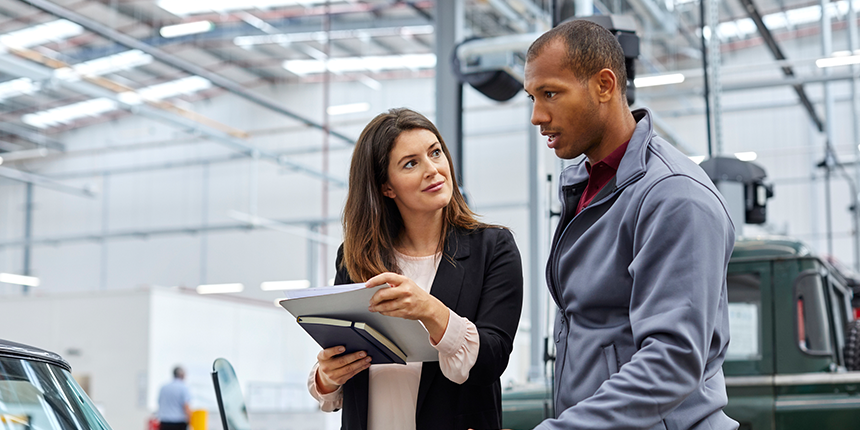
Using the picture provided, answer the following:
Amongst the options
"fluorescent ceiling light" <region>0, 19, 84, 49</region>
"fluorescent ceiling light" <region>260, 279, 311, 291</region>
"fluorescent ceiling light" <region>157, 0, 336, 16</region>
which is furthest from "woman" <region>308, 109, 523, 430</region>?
"fluorescent ceiling light" <region>260, 279, 311, 291</region>

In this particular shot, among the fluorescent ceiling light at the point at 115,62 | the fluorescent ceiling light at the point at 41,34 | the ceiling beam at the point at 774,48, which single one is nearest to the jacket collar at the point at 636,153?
the ceiling beam at the point at 774,48

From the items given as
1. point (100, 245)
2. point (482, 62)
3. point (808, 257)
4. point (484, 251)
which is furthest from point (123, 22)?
point (484, 251)

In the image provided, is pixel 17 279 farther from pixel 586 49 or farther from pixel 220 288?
pixel 586 49

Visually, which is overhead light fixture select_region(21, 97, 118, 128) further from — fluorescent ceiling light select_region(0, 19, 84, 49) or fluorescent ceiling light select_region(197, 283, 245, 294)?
fluorescent ceiling light select_region(197, 283, 245, 294)

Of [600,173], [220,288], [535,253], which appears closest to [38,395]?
[600,173]

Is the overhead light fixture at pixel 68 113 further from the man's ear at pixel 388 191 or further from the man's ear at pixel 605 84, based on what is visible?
the man's ear at pixel 605 84

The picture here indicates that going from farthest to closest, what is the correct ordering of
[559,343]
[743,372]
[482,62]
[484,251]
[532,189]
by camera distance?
[532,189] < [482,62] < [743,372] < [484,251] < [559,343]

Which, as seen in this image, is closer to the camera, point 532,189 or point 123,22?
point 532,189

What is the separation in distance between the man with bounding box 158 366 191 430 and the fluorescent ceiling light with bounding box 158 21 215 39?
9.01 m

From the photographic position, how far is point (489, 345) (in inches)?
77.4

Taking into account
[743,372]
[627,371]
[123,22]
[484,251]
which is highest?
[123,22]

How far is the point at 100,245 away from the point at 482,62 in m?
20.7

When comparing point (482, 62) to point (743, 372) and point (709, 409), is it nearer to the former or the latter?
point (743, 372)

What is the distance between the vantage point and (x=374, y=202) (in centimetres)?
218
